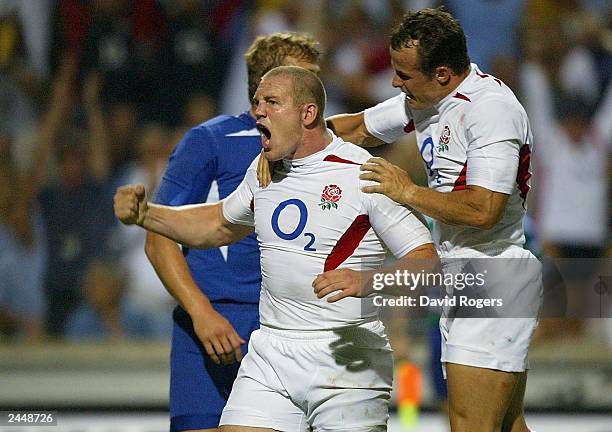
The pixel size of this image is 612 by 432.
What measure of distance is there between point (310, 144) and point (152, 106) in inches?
183

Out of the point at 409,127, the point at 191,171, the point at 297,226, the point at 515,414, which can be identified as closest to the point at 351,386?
the point at 297,226

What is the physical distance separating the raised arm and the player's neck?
16.7 inches

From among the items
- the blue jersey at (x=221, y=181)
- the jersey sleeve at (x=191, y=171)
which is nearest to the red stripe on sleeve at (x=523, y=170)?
the blue jersey at (x=221, y=181)

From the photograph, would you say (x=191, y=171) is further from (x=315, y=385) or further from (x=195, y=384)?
(x=315, y=385)

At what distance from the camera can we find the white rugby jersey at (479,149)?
145 inches

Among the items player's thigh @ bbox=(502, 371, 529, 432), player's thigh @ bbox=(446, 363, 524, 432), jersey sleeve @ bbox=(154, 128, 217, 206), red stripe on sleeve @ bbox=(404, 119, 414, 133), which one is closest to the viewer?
player's thigh @ bbox=(446, 363, 524, 432)

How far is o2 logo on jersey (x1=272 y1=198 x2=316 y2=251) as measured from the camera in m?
3.73

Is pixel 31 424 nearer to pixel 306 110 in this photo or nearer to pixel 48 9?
pixel 306 110

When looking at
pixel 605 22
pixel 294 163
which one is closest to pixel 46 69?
pixel 605 22

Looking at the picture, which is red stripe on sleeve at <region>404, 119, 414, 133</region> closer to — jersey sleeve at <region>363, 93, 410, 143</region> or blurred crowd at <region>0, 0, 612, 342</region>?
jersey sleeve at <region>363, 93, 410, 143</region>

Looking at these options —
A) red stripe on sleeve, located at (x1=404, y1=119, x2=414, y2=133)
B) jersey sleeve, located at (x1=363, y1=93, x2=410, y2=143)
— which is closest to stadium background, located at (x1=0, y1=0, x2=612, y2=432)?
jersey sleeve, located at (x1=363, y1=93, x2=410, y2=143)

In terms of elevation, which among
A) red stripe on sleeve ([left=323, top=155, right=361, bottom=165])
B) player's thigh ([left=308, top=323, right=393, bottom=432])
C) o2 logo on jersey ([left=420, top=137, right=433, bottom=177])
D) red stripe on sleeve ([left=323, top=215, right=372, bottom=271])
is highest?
o2 logo on jersey ([left=420, top=137, right=433, bottom=177])

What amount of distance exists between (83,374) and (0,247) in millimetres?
1155

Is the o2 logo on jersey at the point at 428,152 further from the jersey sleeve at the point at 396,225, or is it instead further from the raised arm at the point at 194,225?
the raised arm at the point at 194,225
